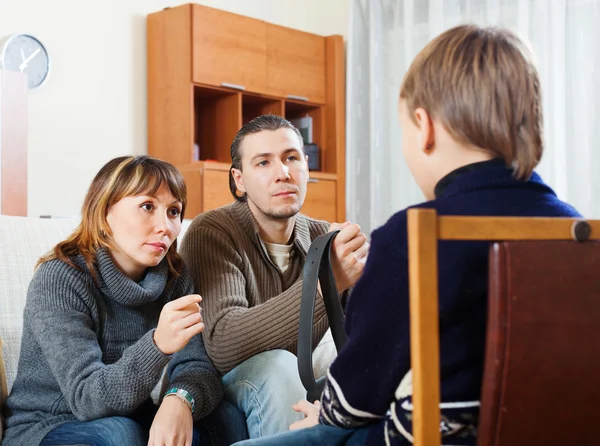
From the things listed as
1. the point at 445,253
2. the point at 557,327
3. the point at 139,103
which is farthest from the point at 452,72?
the point at 139,103

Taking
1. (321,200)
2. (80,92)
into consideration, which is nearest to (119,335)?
(80,92)

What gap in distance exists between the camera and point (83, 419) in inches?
58.2

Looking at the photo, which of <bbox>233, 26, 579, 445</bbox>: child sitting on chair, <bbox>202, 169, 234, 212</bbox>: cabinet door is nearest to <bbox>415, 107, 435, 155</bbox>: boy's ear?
<bbox>233, 26, 579, 445</bbox>: child sitting on chair

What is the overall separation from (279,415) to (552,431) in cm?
84

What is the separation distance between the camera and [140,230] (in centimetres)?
164

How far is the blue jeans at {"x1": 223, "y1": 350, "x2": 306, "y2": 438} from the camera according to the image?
1.67m

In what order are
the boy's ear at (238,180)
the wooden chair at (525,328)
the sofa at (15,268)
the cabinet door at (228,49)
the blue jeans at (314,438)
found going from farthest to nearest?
the cabinet door at (228,49) < the boy's ear at (238,180) < the sofa at (15,268) < the blue jeans at (314,438) < the wooden chair at (525,328)

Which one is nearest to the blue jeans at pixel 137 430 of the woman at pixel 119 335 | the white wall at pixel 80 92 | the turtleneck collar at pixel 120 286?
the woman at pixel 119 335

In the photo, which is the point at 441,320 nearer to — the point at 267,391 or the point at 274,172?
the point at 267,391

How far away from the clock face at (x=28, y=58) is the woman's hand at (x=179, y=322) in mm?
2574

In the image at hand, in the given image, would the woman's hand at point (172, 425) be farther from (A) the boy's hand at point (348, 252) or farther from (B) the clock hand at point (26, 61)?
(B) the clock hand at point (26, 61)

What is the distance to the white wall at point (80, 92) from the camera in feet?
12.7

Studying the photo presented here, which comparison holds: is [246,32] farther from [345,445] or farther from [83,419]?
[345,445]

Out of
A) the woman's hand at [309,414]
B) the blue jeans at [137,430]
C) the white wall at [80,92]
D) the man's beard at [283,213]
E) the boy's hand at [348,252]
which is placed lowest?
the blue jeans at [137,430]
